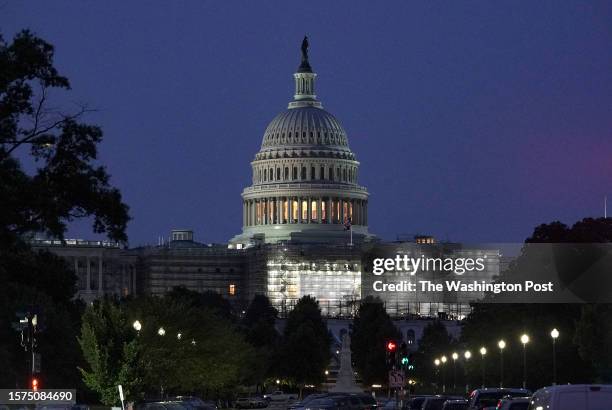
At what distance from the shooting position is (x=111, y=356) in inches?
2894

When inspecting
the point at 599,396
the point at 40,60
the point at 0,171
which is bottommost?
the point at 599,396

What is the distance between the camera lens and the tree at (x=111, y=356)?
240 feet

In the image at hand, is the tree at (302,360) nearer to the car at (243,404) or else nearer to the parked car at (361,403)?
the car at (243,404)

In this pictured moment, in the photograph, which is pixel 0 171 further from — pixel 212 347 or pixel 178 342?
pixel 212 347

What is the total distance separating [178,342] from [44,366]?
7312 millimetres

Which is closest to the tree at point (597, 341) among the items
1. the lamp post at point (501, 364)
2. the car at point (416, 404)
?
the lamp post at point (501, 364)

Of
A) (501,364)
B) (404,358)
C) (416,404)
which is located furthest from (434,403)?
(501,364)

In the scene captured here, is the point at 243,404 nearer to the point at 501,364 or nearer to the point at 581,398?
the point at 501,364

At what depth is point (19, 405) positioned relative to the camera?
217 ft

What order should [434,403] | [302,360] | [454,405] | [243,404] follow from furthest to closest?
[302,360] → [243,404] → [434,403] → [454,405]

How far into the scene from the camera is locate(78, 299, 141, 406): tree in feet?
240

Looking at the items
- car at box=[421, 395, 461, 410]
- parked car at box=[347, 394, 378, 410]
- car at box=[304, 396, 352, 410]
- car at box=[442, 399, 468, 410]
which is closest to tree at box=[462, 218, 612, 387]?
parked car at box=[347, 394, 378, 410]

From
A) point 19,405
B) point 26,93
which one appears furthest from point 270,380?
point 26,93

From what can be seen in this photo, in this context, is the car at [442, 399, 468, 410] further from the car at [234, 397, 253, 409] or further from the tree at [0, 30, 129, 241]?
the car at [234, 397, 253, 409]
